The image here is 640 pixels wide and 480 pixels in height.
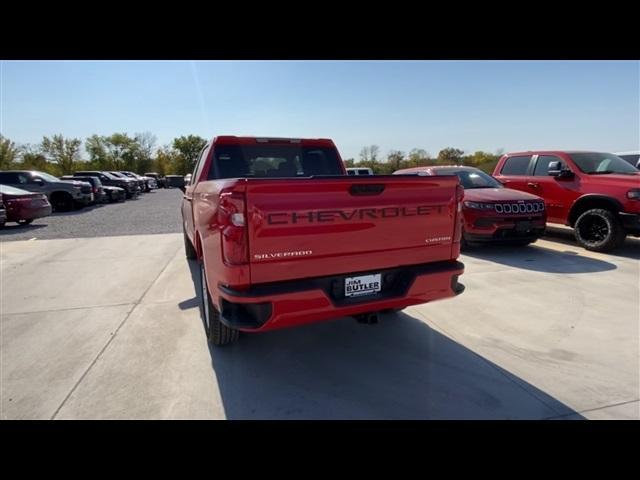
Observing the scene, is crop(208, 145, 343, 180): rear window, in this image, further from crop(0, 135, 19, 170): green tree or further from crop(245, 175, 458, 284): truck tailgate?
crop(0, 135, 19, 170): green tree

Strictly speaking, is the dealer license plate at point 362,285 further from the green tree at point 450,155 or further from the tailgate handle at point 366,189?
the green tree at point 450,155

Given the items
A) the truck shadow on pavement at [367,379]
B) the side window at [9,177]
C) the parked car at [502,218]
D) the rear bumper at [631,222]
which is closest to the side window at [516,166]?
the parked car at [502,218]

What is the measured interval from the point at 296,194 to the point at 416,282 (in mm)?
1211

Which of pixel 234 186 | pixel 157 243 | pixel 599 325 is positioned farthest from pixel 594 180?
pixel 157 243

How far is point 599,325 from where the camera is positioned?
3.54 meters

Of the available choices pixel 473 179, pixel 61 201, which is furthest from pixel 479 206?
pixel 61 201

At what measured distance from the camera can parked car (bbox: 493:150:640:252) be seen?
20.4 feet

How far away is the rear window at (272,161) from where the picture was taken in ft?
13.5

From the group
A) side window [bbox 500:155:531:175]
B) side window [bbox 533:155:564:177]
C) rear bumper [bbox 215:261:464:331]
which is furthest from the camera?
side window [bbox 500:155:531:175]

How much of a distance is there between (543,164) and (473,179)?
169 cm

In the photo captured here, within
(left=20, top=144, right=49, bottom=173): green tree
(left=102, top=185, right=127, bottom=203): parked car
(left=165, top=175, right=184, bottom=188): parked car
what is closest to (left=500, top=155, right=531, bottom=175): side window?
(left=165, top=175, right=184, bottom=188): parked car

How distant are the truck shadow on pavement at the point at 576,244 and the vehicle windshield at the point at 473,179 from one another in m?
2.09

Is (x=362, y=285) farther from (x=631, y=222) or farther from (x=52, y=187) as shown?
(x=52, y=187)
